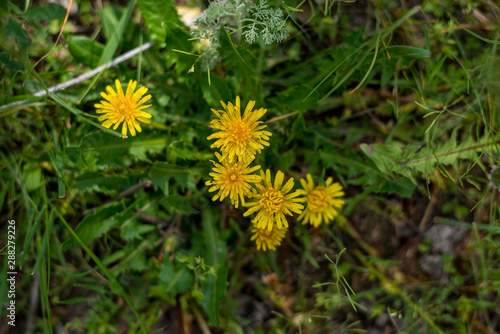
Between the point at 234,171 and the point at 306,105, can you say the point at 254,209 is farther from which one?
the point at 306,105

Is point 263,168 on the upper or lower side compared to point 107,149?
lower

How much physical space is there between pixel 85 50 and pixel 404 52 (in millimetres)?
2090

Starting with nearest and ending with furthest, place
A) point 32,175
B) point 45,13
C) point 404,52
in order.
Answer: point 404,52 → point 45,13 → point 32,175

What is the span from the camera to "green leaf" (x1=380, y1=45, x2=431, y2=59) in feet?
6.28

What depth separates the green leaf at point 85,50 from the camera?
7.33 ft

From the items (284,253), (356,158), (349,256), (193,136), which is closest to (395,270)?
(349,256)

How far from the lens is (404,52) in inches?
78.8

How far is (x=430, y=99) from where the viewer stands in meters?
2.53

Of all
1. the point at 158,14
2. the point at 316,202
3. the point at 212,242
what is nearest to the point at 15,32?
the point at 158,14

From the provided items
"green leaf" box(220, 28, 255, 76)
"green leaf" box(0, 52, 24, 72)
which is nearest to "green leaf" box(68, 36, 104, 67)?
"green leaf" box(0, 52, 24, 72)

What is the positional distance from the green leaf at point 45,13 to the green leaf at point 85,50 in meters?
0.16

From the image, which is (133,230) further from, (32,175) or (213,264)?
(32,175)

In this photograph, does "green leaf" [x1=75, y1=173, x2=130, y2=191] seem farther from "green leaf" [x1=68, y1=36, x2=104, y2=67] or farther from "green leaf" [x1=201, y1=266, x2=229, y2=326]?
"green leaf" [x1=201, y1=266, x2=229, y2=326]

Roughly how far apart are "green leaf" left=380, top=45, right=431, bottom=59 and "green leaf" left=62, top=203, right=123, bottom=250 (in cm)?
205
